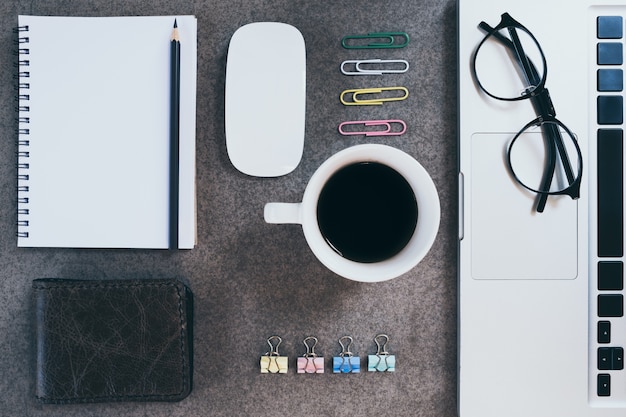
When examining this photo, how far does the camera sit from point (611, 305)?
1.78 feet

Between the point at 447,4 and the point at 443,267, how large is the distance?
30cm

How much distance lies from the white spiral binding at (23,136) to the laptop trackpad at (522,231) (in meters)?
0.51

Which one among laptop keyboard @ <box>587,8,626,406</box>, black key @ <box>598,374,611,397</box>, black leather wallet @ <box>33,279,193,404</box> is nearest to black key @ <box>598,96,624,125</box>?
laptop keyboard @ <box>587,8,626,406</box>

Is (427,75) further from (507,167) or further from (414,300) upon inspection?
(414,300)

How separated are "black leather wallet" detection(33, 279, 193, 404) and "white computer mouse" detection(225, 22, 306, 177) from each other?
0.18 metres

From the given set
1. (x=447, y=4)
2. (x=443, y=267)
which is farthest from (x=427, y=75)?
(x=443, y=267)

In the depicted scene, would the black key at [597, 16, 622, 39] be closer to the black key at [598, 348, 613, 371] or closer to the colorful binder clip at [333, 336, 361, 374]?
the black key at [598, 348, 613, 371]

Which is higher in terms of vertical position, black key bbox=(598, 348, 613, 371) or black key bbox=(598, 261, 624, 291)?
black key bbox=(598, 261, 624, 291)

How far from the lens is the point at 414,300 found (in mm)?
580

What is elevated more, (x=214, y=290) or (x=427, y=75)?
(x=427, y=75)

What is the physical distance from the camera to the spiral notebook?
57 cm

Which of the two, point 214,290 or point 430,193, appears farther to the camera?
point 214,290

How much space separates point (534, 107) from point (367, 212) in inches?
8.8

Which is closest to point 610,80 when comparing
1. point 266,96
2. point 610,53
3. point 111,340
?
point 610,53
